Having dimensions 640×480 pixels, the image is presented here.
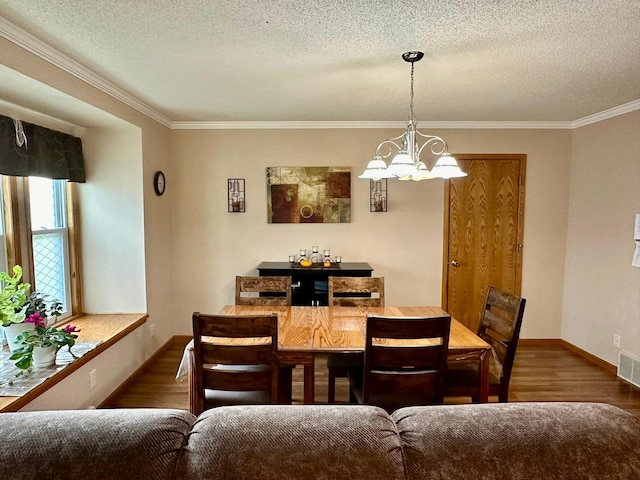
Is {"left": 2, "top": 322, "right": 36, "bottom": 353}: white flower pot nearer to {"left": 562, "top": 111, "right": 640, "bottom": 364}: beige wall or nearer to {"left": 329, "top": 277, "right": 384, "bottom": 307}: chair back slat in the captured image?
{"left": 329, "top": 277, "right": 384, "bottom": 307}: chair back slat

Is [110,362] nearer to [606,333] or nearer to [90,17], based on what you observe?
[90,17]

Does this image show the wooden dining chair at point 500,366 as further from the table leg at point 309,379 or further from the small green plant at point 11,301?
the small green plant at point 11,301

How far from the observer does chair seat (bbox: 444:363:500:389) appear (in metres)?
2.27

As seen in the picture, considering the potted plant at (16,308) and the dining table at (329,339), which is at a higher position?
the potted plant at (16,308)

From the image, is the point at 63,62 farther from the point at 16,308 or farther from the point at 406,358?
the point at 406,358

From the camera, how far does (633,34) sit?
78.0 inches

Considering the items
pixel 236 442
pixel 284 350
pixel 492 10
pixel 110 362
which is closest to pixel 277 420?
pixel 236 442

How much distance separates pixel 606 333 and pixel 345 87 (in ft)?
10.7

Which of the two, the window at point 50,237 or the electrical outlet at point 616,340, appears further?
the electrical outlet at point 616,340

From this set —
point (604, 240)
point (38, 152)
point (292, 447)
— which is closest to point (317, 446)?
point (292, 447)

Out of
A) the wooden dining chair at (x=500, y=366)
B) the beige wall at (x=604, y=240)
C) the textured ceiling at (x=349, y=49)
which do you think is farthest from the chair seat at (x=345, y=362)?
the beige wall at (x=604, y=240)

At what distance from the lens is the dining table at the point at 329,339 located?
2.03m

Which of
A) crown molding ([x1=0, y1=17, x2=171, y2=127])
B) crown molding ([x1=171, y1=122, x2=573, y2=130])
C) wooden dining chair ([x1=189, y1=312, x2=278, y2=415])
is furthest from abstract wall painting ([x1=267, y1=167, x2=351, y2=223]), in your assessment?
wooden dining chair ([x1=189, y1=312, x2=278, y2=415])

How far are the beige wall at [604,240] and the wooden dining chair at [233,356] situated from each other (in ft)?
10.6
